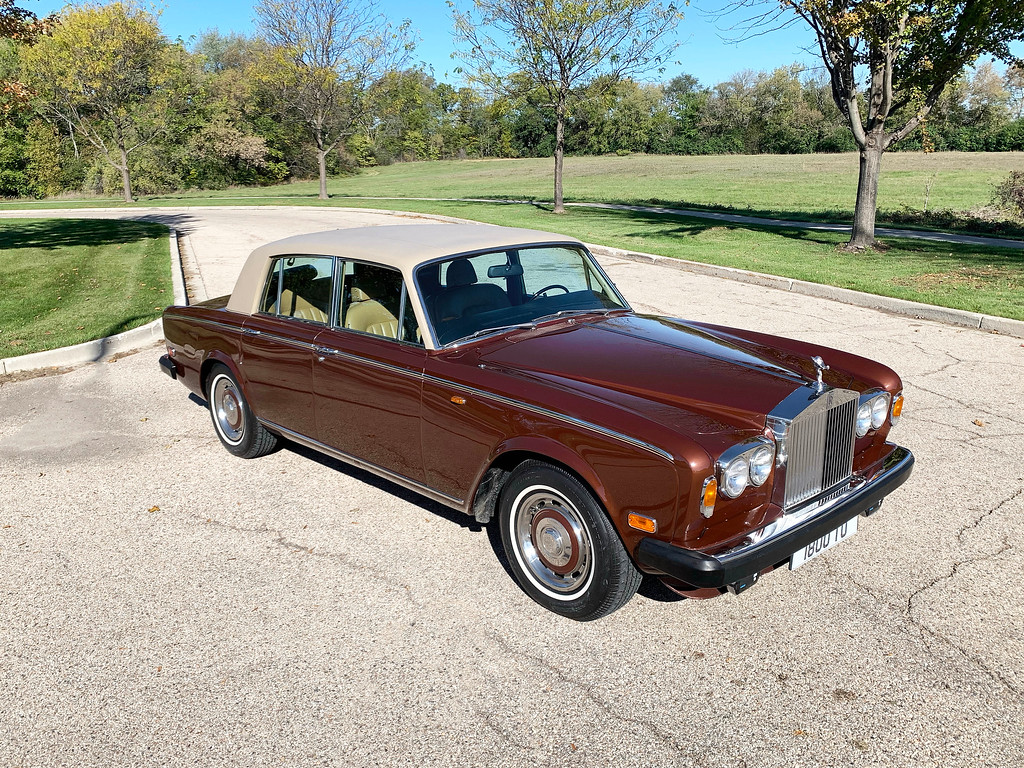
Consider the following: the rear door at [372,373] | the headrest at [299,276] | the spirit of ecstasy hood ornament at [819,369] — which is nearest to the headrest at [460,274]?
the rear door at [372,373]

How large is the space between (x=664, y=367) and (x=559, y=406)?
2.35ft

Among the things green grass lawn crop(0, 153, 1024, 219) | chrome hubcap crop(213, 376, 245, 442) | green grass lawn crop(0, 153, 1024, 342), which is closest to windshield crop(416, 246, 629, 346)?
chrome hubcap crop(213, 376, 245, 442)

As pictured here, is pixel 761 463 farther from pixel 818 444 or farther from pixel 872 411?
pixel 872 411

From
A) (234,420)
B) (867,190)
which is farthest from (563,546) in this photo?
(867,190)

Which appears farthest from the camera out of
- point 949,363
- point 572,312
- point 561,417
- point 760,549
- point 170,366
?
point 949,363

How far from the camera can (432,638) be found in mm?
3566

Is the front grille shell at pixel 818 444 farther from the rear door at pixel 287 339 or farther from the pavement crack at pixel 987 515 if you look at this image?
the rear door at pixel 287 339

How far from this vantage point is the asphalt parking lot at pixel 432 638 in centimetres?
293

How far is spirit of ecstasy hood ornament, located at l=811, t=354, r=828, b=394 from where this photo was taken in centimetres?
367

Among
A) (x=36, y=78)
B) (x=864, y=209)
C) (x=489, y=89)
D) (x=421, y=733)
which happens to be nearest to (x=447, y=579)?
(x=421, y=733)

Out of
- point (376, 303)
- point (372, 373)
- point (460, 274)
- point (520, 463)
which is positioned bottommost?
point (520, 463)

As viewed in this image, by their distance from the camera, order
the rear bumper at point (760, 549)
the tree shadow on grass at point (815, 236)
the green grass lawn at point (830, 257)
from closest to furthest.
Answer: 1. the rear bumper at point (760, 549)
2. the green grass lawn at point (830, 257)
3. the tree shadow on grass at point (815, 236)

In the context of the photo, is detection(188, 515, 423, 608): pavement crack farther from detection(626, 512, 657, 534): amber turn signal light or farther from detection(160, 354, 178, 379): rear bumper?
detection(160, 354, 178, 379): rear bumper

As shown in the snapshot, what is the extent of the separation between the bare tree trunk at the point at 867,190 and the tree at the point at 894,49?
17 mm
